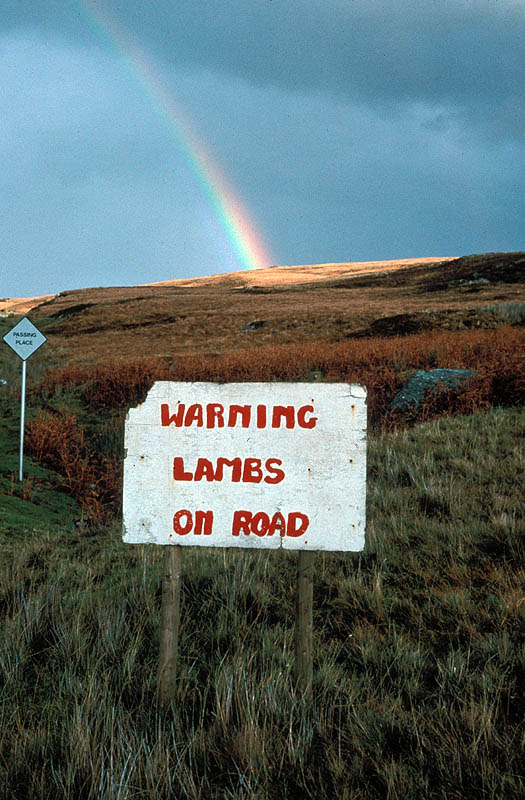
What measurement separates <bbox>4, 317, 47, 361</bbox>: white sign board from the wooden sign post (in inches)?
303

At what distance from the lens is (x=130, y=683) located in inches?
92.8

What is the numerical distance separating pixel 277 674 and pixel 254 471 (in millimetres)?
941

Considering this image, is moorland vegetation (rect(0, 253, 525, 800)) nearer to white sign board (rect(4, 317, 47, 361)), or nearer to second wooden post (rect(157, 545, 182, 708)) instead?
second wooden post (rect(157, 545, 182, 708))

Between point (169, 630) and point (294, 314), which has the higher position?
point (294, 314)

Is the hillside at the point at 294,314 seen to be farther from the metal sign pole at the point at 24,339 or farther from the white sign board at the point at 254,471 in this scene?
the white sign board at the point at 254,471

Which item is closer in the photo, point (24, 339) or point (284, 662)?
point (284, 662)

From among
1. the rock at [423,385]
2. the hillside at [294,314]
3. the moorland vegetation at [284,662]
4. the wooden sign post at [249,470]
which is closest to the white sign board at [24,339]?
the moorland vegetation at [284,662]

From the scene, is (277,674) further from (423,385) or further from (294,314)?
(294,314)

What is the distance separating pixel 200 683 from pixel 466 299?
36010 millimetres

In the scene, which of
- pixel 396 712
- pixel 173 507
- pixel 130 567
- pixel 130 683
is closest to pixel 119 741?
pixel 130 683

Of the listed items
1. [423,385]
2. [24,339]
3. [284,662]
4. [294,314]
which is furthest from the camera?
[294,314]

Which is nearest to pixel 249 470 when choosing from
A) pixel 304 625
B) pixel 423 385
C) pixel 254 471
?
pixel 254 471

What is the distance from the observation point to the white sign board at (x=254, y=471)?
2293mm

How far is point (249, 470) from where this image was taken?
7.59 feet
